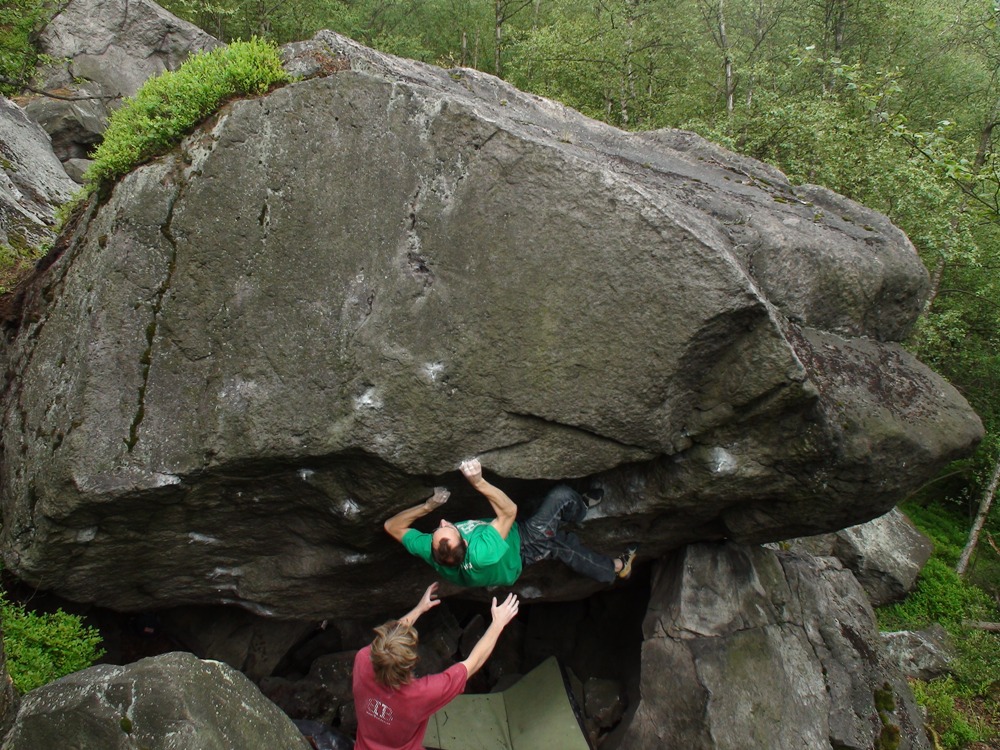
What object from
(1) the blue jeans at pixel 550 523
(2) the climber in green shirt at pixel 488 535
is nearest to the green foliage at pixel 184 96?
(2) the climber in green shirt at pixel 488 535

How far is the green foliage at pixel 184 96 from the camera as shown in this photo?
20.3ft

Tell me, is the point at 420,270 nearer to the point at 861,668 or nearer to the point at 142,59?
the point at 861,668

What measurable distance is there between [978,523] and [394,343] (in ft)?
42.1

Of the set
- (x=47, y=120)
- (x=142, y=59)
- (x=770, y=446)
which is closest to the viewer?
(x=770, y=446)

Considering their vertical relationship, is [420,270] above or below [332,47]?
below

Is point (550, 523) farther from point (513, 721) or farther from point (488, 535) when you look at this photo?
point (513, 721)

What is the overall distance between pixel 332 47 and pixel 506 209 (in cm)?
243

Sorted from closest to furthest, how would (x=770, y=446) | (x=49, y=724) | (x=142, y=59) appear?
(x=49, y=724) < (x=770, y=446) < (x=142, y=59)

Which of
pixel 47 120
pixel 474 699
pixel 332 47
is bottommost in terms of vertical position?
pixel 474 699

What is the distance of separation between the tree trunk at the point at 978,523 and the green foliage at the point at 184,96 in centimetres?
1375

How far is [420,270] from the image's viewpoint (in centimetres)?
575

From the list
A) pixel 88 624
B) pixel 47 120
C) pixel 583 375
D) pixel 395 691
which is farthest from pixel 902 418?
pixel 47 120

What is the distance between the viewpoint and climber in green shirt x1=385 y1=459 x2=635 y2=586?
5899mm

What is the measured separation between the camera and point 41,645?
6.43 m
